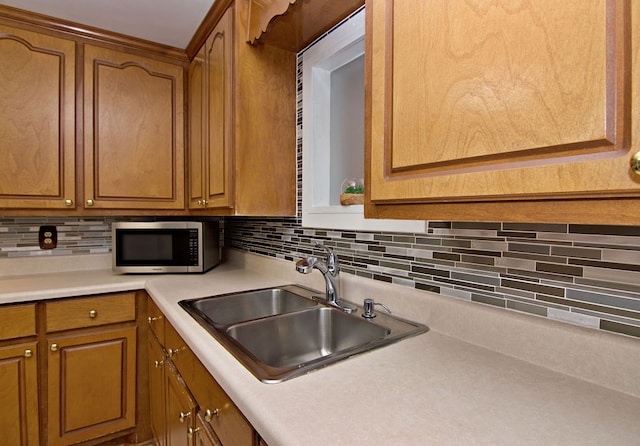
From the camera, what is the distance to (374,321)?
3.42 ft

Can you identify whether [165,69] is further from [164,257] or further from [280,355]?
[280,355]

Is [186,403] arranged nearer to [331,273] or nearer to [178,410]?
[178,410]

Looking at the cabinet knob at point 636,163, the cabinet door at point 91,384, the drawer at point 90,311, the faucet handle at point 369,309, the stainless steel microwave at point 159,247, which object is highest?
the cabinet knob at point 636,163

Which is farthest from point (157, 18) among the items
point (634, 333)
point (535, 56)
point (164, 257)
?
point (634, 333)

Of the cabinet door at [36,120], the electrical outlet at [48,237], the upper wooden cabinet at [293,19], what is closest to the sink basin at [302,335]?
the upper wooden cabinet at [293,19]

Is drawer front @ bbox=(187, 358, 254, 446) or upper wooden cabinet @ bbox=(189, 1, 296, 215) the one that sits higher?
upper wooden cabinet @ bbox=(189, 1, 296, 215)

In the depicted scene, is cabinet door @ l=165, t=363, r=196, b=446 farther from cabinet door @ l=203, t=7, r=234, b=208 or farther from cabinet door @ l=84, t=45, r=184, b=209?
cabinet door @ l=84, t=45, r=184, b=209

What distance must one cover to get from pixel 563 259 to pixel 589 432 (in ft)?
1.12

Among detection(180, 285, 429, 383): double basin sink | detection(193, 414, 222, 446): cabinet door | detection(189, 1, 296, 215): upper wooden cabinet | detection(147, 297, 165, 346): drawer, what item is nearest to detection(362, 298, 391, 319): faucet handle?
detection(180, 285, 429, 383): double basin sink

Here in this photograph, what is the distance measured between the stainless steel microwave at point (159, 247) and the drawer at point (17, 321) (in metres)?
0.42

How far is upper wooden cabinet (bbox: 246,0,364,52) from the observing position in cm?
122

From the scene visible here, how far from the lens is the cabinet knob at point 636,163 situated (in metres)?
0.39

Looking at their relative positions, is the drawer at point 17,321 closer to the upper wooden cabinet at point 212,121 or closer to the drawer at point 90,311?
the drawer at point 90,311

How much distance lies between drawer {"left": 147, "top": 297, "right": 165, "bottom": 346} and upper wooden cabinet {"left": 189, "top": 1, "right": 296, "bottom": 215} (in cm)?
51
